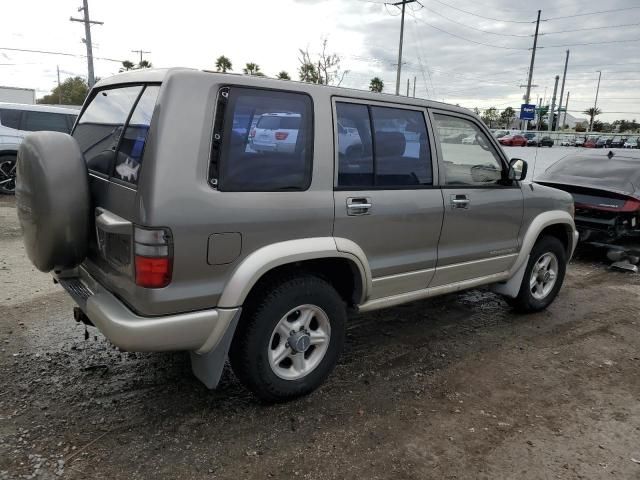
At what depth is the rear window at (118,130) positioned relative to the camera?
259 centimetres

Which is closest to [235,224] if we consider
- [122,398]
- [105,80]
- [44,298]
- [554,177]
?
[122,398]

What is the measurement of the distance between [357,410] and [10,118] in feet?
34.4

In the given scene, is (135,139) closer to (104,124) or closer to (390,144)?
(104,124)

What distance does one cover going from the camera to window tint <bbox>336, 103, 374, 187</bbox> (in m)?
3.10

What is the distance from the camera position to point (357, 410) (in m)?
3.08

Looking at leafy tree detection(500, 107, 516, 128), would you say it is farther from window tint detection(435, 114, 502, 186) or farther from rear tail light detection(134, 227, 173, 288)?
rear tail light detection(134, 227, 173, 288)

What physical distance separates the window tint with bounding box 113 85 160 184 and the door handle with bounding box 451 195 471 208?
2216mm

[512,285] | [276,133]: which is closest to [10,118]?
[276,133]

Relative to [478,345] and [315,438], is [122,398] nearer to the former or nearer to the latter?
[315,438]

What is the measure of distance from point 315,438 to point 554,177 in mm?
6540

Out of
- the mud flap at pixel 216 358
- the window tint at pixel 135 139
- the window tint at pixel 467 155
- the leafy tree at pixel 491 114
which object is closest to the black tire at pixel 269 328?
the mud flap at pixel 216 358

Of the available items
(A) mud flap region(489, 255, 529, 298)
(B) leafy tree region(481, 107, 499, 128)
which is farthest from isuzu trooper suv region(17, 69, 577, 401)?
(B) leafy tree region(481, 107, 499, 128)

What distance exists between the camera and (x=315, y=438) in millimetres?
2787

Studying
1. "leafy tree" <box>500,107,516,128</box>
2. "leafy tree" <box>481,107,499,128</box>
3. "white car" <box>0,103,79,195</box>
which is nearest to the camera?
"white car" <box>0,103,79,195</box>
